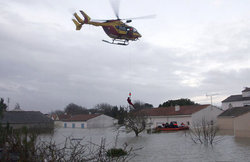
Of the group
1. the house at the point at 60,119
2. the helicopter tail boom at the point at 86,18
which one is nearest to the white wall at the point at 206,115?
the helicopter tail boom at the point at 86,18

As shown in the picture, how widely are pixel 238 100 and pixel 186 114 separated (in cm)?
2763

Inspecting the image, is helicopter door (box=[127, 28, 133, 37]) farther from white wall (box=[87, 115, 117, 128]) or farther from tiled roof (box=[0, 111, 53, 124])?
white wall (box=[87, 115, 117, 128])

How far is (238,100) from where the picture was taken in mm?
60906

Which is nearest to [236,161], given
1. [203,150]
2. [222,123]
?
[203,150]

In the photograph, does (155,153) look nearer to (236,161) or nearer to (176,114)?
(236,161)

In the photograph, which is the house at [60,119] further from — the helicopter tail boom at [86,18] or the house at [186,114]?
the helicopter tail boom at [86,18]

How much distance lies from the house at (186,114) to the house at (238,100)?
61.4 feet

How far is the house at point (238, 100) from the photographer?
58.8m

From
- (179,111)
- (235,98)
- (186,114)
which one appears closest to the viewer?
(186,114)

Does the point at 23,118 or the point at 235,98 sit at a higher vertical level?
the point at 235,98

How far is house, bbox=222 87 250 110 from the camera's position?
58.8 metres

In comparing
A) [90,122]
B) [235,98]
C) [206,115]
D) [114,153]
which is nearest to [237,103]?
[235,98]

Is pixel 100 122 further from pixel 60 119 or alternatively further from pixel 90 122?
pixel 60 119

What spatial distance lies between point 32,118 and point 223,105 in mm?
45941
